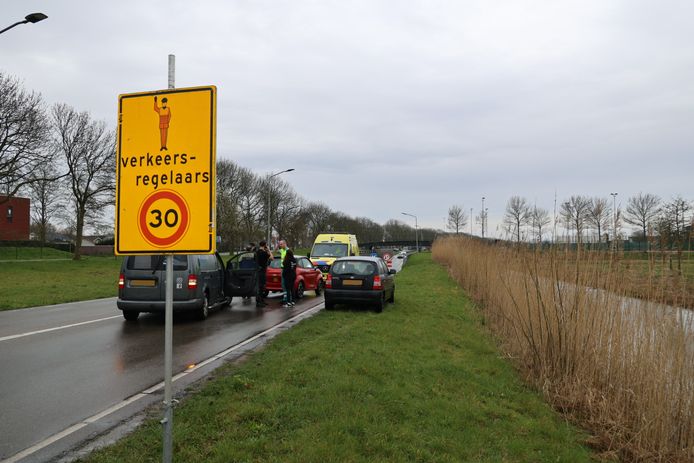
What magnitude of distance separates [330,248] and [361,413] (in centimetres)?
1897

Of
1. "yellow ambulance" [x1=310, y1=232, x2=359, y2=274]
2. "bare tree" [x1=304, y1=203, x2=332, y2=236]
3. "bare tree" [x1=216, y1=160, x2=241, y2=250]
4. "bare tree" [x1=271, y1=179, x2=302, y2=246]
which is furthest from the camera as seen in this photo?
"bare tree" [x1=304, y1=203, x2=332, y2=236]

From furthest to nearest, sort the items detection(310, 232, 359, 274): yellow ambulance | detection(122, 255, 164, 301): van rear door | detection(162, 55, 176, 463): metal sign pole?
detection(310, 232, 359, 274): yellow ambulance < detection(122, 255, 164, 301): van rear door < detection(162, 55, 176, 463): metal sign pole

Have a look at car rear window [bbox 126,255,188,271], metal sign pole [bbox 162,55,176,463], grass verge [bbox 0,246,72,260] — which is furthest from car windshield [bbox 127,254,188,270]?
grass verge [bbox 0,246,72,260]

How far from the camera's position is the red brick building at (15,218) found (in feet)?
186

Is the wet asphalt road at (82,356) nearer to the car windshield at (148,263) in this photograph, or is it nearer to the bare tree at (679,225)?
the car windshield at (148,263)

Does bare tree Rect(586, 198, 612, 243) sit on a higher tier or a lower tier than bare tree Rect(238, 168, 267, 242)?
lower

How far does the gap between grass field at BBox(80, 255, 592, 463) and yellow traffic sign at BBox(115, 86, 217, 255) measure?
180cm

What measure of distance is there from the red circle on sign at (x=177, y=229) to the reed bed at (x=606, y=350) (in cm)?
460

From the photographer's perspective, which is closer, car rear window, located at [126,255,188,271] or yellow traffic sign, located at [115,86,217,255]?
yellow traffic sign, located at [115,86,217,255]

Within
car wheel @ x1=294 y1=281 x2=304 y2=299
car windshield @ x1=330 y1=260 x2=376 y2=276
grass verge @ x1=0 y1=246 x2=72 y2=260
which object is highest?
car windshield @ x1=330 y1=260 x2=376 y2=276

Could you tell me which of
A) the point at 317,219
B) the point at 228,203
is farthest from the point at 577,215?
the point at 317,219

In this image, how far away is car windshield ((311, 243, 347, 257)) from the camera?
926 inches

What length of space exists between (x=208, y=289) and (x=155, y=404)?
6544mm

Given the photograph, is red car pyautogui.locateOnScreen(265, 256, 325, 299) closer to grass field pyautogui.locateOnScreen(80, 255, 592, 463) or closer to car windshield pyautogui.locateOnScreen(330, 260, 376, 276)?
car windshield pyautogui.locateOnScreen(330, 260, 376, 276)
